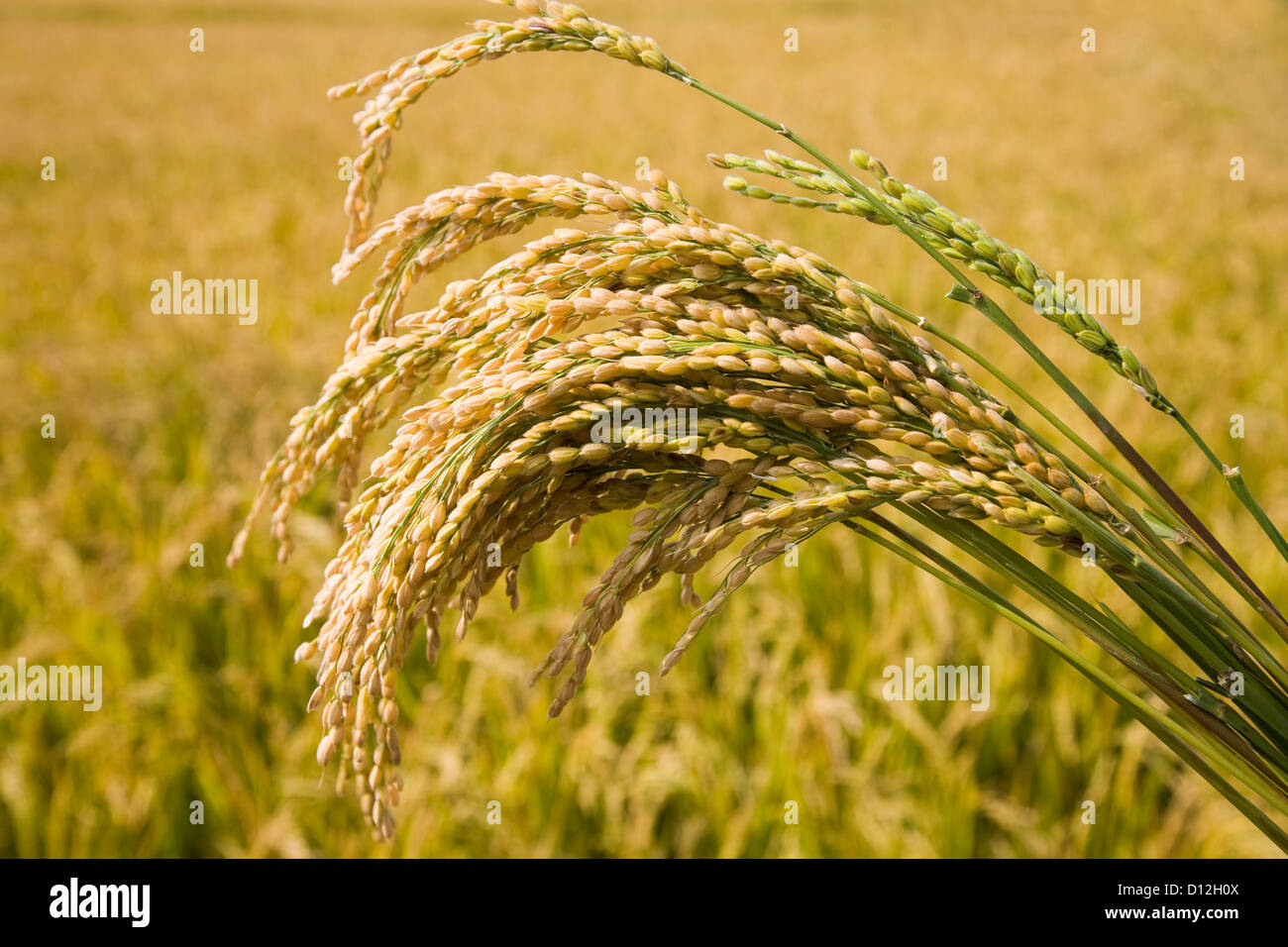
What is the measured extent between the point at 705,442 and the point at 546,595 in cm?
298

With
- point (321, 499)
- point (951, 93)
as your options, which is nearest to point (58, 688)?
point (321, 499)

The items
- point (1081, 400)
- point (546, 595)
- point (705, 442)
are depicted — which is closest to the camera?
point (705, 442)

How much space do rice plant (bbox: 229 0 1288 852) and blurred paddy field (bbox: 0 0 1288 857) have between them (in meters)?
1.95

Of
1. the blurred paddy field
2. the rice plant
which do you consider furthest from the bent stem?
the blurred paddy field

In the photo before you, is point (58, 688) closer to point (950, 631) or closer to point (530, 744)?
point (530, 744)

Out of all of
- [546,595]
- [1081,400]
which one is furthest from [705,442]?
[546,595]

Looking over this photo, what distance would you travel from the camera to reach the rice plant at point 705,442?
0.84 metres

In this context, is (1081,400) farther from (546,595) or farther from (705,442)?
(546,595)

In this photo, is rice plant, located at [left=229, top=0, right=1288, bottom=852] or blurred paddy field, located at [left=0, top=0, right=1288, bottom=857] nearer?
rice plant, located at [left=229, top=0, right=1288, bottom=852]

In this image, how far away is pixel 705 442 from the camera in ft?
2.83

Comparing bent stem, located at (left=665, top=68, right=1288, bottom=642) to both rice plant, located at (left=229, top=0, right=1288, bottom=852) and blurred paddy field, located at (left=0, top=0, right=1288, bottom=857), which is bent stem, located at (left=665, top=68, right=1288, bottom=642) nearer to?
rice plant, located at (left=229, top=0, right=1288, bottom=852)

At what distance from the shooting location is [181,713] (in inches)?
121

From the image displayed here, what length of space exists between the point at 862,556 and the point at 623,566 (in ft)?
10.3

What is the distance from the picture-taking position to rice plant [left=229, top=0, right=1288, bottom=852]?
0.84 m
